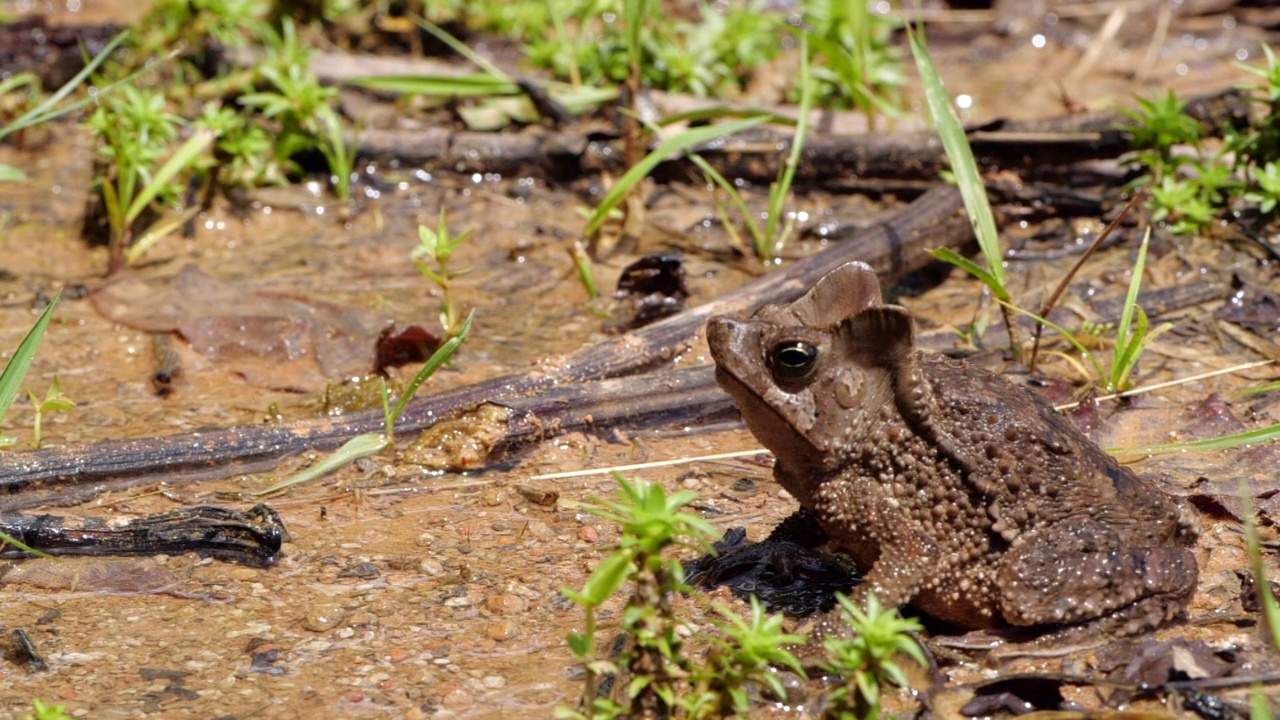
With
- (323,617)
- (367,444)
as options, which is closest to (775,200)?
(367,444)

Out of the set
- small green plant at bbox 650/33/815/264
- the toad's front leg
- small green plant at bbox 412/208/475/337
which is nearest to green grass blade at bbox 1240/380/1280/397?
the toad's front leg

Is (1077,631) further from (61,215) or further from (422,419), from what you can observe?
(61,215)

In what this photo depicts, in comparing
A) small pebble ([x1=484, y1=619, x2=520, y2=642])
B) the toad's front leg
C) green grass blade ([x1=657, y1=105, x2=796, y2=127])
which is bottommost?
small pebble ([x1=484, y1=619, x2=520, y2=642])

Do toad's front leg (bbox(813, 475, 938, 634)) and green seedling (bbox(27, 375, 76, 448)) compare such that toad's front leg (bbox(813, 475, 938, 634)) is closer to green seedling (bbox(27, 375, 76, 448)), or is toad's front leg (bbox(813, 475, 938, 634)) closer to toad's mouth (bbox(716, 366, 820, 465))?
toad's mouth (bbox(716, 366, 820, 465))

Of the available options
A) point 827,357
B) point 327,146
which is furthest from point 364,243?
point 827,357

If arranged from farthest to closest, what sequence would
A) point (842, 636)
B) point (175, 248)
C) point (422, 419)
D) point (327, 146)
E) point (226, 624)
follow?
point (327, 146), point (175, 248), point (422, 419), point (226, 624), point (842, 636)

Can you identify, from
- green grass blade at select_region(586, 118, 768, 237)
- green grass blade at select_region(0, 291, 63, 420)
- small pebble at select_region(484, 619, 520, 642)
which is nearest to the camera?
small pebble at select_region(484, 619, 520, 642)

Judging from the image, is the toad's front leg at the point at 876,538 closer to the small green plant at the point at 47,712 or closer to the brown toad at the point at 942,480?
the brown toad at the point at 942,480

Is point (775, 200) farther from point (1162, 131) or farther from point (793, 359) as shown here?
point (793, 359)
